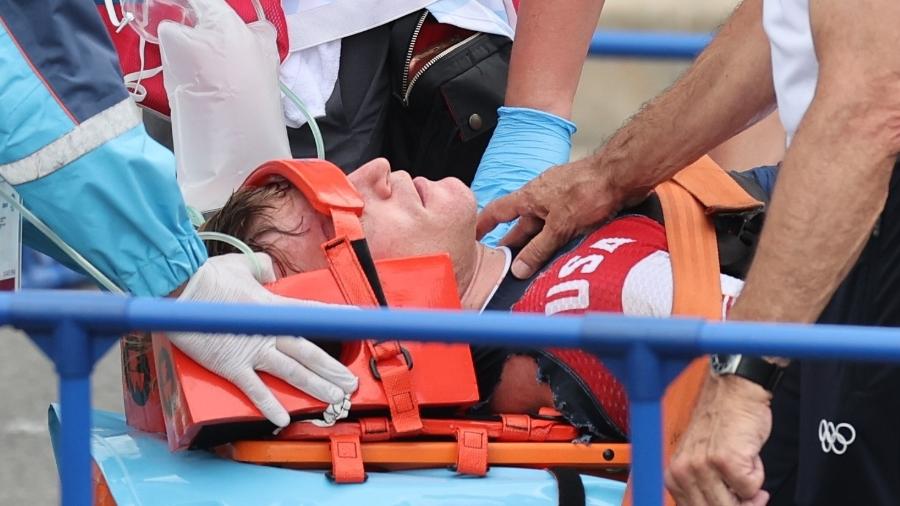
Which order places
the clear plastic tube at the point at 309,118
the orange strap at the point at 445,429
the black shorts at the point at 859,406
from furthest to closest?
1. the clear plastic tube at the point at 309,118
2. the orange strap at the point at 445,429
3. the black shorts at the point at 859,406

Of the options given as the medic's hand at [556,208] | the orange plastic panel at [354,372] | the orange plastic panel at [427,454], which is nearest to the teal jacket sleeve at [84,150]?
the orange plastic panel at [354,372]

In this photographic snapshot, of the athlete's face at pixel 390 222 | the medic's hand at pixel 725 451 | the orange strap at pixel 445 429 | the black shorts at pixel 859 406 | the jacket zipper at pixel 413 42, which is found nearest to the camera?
the medic's hand at pixel 725 451

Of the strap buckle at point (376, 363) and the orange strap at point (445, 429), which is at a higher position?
the strap buckle at point (376, 363)

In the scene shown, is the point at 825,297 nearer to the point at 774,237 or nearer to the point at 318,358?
the point at 774,237

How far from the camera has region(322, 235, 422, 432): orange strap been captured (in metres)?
2.38

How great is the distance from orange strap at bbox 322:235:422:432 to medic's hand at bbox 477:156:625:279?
1.23 ft

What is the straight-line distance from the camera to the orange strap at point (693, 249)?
219cm

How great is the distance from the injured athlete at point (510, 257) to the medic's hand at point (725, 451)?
0.42 m

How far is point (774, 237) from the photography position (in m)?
1.96

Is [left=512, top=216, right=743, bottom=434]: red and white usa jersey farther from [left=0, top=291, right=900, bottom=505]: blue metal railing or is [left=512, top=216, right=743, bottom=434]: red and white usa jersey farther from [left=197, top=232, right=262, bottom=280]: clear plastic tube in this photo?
[left=0, top=291, right=900, bottom=505]: blue metal railing

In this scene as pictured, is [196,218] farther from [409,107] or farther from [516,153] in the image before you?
[516,153]

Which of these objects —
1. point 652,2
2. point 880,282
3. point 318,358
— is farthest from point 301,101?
point 652,2

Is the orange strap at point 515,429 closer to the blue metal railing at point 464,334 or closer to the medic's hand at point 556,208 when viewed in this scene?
the medic's hand at point 556,208

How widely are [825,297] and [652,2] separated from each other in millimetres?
4621
